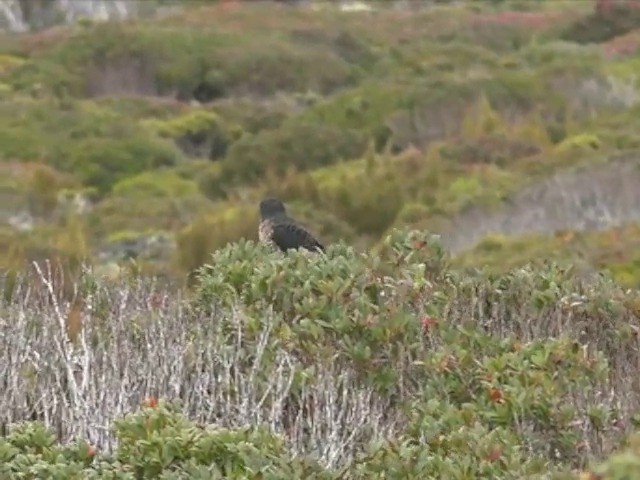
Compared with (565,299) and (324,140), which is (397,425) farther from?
(324,140)

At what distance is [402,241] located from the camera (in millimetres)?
8188

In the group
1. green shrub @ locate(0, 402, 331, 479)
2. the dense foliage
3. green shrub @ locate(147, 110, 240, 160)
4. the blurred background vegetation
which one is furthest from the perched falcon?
green shrub @ locate(147, 110, 240, 160)

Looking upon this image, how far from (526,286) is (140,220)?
13.4 m

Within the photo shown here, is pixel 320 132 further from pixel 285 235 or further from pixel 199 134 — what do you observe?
pixel 285 235

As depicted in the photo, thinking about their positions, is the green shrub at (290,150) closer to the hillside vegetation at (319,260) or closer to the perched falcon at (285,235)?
the hillside vegetation at (319,260)

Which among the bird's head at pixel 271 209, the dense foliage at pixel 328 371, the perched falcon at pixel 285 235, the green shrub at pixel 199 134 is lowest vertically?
the green shrub at pixel 199 134

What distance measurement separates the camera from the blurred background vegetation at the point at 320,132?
1738 centimetres

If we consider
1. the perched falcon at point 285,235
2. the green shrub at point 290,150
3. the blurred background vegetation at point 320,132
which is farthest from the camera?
the green shrub at point 290,150

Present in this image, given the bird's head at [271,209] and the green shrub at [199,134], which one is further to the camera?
the green shrub at [199,134]

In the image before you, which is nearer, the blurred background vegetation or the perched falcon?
the perched falcon

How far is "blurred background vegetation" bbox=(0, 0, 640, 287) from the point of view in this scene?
17375 mm

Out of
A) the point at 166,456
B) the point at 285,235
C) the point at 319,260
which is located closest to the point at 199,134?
the point at 285,235

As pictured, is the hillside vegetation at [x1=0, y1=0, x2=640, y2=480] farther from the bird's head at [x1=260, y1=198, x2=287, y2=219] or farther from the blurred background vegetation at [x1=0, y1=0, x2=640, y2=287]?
the bird's head at [x1=260, y1=198, x2=287, y2=219]

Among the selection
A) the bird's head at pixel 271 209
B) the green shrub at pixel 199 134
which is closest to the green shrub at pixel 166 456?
the bird's head at pixel 271 209
